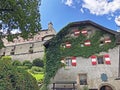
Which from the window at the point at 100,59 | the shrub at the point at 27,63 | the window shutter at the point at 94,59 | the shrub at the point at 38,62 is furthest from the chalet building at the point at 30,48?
the window at the point at 100,59

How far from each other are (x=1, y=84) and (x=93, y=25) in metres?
18.8

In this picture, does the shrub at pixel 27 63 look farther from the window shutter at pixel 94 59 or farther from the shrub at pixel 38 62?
the window shutter at pixel 94 59

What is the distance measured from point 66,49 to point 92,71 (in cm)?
436

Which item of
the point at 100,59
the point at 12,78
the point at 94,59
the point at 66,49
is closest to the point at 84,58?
the point at 94,59

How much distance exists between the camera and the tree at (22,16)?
16.9m

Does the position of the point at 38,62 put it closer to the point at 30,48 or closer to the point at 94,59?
the point at 30,48

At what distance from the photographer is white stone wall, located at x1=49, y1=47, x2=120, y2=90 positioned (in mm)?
22891

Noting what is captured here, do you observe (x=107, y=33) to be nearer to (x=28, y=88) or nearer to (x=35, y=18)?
(x=35, y=18)

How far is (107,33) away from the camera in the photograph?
24859 mm

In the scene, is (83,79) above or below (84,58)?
below

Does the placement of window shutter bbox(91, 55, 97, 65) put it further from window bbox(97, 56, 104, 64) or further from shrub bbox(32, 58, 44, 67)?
shrub bbox(32, 58, 44, 67)

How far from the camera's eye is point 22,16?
17.0m

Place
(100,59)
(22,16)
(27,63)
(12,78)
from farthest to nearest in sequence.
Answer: (27,63)
(100,59)
(22,16)
(12,78)

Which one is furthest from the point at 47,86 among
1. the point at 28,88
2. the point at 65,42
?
the point at 28,88
